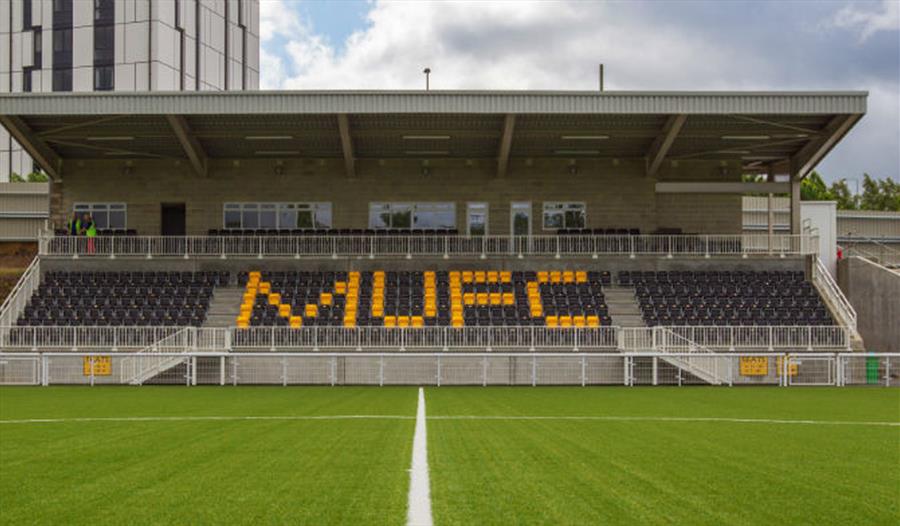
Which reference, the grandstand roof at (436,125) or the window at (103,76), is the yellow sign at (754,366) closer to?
the grandstand roof at (436,125)

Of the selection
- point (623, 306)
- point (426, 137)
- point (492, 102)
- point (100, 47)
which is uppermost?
point (100, 47)

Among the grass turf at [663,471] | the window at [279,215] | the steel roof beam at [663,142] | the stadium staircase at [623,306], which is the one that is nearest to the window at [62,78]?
the window at [279,215]

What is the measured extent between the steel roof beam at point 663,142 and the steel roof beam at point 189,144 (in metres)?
17.7

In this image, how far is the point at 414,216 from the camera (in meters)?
44.4

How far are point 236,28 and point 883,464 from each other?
3747 inches

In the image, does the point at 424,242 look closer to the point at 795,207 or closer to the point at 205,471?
the point at 795,207

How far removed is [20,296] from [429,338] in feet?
49.2

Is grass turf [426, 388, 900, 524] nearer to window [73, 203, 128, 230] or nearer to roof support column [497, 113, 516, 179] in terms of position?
roof support column [497, 113, 516, 179]

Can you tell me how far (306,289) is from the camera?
39688 mm

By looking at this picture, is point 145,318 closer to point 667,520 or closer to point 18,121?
point 18,121

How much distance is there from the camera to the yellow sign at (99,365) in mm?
30203

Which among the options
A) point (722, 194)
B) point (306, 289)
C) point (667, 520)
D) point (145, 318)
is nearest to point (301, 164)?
point (306, 289)

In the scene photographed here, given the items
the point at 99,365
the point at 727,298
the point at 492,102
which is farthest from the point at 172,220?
the point at 727,298

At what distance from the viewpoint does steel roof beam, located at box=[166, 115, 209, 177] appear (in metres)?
39.4
